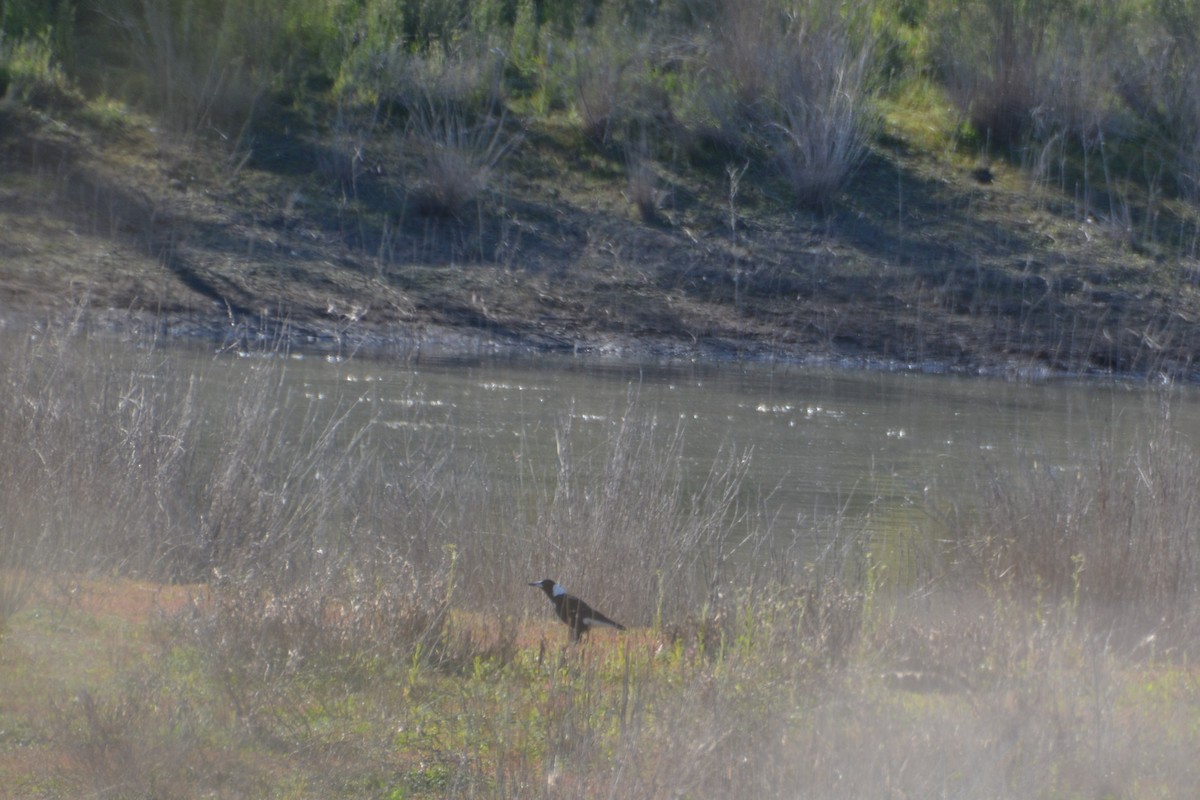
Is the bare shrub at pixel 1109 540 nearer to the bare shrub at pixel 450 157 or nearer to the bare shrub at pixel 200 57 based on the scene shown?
the bare shrub at pixel 450 157

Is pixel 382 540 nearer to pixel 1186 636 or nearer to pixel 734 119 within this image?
pixel 1186 636

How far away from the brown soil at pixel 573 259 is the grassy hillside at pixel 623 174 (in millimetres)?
53

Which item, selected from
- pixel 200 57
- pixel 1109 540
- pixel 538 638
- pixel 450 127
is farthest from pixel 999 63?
pixel 538 638

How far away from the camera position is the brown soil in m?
20.3

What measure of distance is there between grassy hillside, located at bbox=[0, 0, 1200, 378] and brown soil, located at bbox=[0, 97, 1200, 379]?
0.17 feet

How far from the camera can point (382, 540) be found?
26.4 feet

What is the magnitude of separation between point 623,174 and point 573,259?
3.13 metres

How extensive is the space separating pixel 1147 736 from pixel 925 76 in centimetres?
2564

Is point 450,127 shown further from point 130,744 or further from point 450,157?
point 130,744

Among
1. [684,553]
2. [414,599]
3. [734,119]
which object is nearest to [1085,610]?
[684,553]

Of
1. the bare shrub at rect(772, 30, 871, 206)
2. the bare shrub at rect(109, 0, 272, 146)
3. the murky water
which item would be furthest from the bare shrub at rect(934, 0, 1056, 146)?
the bare shrub at rect(109, 0, 272, 146)

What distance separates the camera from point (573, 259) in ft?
74.5

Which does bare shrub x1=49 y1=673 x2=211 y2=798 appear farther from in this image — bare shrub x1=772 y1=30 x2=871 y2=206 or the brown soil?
bare shrub x1=772 y1=30 x2=871 y2=206

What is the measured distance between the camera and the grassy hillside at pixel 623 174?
2112 cm
